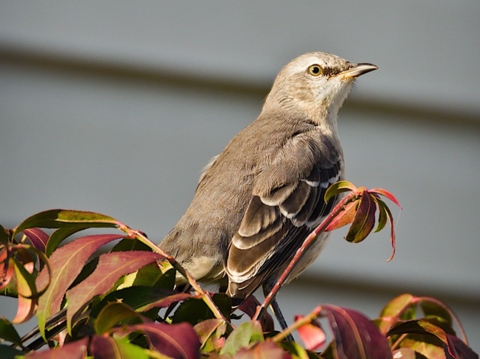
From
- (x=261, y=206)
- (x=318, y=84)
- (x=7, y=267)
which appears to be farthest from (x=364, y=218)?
(x=318, y=84)

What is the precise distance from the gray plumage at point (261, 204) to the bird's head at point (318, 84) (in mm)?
26

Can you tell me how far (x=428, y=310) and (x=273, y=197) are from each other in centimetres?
112

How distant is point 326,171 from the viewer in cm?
373

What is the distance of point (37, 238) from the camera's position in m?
1.89

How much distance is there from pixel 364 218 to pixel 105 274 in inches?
22.3

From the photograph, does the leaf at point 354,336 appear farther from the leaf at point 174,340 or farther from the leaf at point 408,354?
the leaf at point 408,354

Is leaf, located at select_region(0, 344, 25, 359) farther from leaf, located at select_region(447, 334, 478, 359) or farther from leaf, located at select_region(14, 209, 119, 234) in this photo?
leaf, located at select_region(447, 334, 478, 359)

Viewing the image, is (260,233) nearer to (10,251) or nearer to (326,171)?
(326,171)

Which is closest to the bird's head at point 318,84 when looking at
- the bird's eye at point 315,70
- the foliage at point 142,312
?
the bird's eye at point 315,70

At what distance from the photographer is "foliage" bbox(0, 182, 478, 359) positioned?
52.5 inches

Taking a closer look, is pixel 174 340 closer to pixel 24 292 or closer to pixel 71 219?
pixel 24 292

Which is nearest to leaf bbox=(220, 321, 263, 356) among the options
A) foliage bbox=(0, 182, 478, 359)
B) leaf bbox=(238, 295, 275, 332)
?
foliage bbox=(0, 182, 478, 359)

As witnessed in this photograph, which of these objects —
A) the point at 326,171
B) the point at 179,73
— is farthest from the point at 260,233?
the point at 179,73

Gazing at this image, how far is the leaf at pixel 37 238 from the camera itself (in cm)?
187
